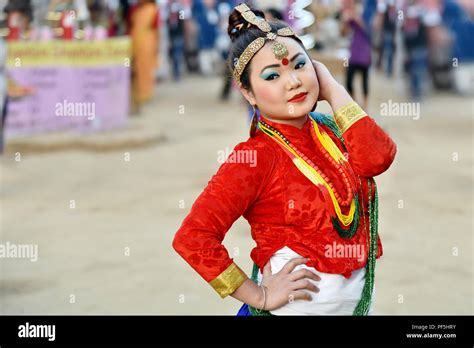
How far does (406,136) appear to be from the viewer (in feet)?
38.4

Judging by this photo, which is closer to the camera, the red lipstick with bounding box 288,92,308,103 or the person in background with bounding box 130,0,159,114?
the red lipstick with bounding box 288,92,308,103

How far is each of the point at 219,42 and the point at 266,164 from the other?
1732cm

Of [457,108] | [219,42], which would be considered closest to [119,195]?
[457,108]

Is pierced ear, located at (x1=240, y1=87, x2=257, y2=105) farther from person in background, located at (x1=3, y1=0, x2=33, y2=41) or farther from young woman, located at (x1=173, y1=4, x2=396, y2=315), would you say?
person in background, located at (x1=3, y1=0, x2=33, y2=41)

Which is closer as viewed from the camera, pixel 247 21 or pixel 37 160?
pixel 247 21

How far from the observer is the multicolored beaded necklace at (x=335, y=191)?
2.66 m

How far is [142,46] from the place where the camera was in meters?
14.2

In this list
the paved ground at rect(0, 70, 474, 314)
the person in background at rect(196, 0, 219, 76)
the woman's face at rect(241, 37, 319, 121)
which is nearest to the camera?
the woman's face at rect(241, 37, 319, 121)

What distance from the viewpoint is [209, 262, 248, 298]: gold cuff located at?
2586 mm

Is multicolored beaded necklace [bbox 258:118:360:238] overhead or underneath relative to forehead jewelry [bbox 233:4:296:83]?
underneath

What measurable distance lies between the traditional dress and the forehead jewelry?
175 mm

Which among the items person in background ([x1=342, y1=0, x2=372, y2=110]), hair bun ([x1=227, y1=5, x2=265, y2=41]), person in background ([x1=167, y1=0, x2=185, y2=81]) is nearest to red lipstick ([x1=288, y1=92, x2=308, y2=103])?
hair bun ([x1=227, y1=5, x2=265, y2=41])

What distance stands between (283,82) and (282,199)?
1.04 ft
